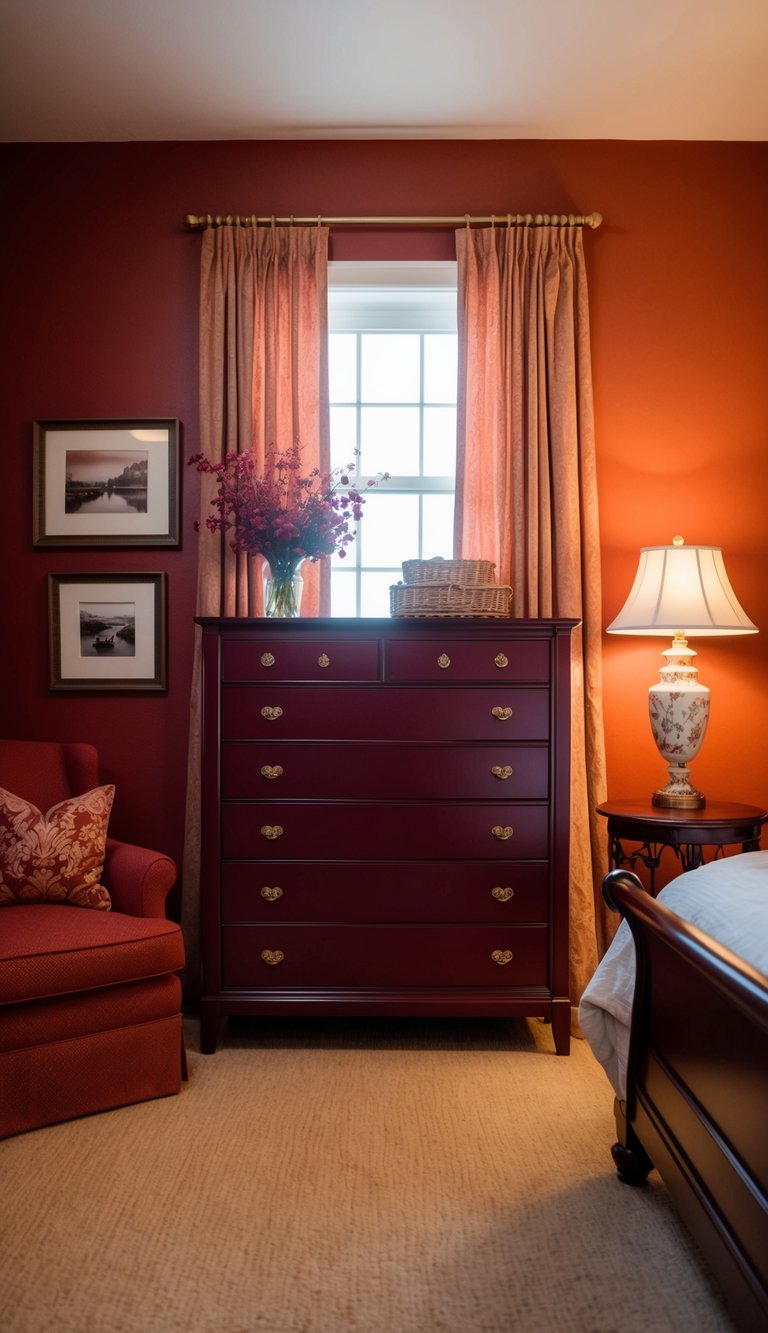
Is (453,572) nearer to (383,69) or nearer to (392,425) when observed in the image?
(392,425)

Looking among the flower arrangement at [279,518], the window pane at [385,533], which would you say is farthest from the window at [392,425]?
the flower arrangement at [279,518]

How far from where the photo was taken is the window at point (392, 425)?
372 centimetres

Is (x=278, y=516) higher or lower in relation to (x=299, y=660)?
higher

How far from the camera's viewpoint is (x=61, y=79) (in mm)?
3211

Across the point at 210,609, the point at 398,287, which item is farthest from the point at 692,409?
the point at 210,609

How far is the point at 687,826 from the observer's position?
9.25ft

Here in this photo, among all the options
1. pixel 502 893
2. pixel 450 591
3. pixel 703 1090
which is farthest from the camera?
pixel 450 591

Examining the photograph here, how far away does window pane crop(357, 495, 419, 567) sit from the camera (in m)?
3.72

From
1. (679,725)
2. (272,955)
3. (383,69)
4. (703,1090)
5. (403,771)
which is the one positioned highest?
(383,69)

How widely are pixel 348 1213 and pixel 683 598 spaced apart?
2052mm

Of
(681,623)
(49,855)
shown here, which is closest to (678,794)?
(681,623)

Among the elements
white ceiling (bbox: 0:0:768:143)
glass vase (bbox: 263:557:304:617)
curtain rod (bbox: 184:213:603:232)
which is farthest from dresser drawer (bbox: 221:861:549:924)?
white ceiling (bbox: 0:0:768:143)

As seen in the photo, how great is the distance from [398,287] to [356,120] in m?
0.60

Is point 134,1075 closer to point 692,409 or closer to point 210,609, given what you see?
point 210,609
